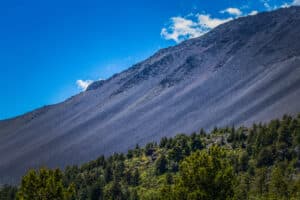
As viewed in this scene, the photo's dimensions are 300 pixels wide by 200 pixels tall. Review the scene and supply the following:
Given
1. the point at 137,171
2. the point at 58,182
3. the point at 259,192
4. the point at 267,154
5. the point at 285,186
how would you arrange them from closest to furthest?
1. the point at 58,182
2. the point at 285,186
3. the point at 259,192
4. the point at 267,154
5. the point at 137,171

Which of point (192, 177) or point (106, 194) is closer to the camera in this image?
point (192, 177)

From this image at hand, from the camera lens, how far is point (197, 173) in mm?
30578

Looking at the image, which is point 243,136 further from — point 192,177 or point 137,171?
point 192,177

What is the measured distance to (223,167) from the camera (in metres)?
31.1

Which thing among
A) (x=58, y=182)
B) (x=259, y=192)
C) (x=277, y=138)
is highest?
(x=277, y=138)

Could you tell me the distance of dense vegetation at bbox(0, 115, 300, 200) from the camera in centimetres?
2975

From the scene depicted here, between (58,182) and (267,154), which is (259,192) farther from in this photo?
(58,182)

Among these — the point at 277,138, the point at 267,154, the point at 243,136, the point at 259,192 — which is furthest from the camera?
the point at 243,136

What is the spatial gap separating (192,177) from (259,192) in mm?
45475

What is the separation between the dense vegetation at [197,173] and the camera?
29.8 meters

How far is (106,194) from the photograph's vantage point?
321ft

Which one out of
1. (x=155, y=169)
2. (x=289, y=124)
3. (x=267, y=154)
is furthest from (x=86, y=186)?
(x=289, y=124)

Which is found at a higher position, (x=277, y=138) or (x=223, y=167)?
(x=277, y=138)

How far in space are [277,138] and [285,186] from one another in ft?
131
